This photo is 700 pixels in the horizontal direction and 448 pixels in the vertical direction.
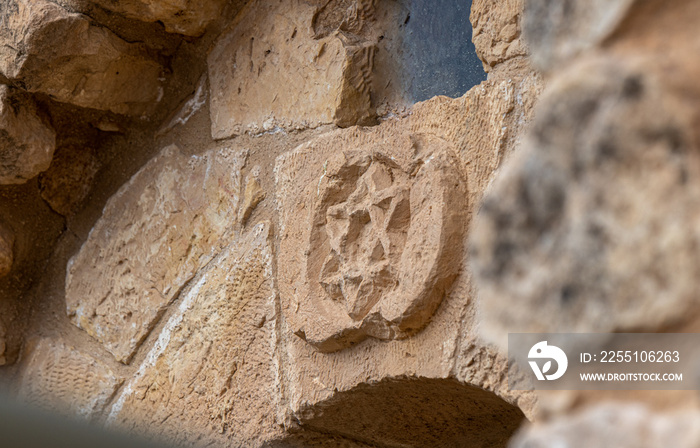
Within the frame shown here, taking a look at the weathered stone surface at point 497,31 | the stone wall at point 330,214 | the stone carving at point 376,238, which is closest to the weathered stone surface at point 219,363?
the stone wall at point 330,214

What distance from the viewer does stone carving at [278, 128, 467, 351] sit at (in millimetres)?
775

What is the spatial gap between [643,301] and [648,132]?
7 cm

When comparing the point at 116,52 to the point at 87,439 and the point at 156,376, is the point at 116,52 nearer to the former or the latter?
the point at 156,376

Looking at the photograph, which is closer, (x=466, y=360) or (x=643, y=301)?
Answer: (x=643, y=301)

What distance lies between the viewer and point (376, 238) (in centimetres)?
86

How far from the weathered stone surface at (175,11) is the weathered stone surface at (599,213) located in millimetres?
967

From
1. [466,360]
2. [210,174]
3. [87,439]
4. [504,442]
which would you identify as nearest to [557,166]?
[87,439]

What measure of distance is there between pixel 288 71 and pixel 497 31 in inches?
16.3

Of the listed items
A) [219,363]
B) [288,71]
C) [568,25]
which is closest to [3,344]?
[219,363]

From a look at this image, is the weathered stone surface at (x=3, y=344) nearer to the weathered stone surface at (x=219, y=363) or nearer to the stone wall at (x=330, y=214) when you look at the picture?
the stone wall at (x=330, y=214)

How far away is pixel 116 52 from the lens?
1.21 metres

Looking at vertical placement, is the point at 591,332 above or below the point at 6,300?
below

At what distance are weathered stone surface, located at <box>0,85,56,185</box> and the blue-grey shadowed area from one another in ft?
2.35

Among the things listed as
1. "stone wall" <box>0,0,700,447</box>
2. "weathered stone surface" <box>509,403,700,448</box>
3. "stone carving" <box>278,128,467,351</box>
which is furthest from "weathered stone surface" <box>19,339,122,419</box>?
"weathered stone surface" <box>509,403,700,448</box>
